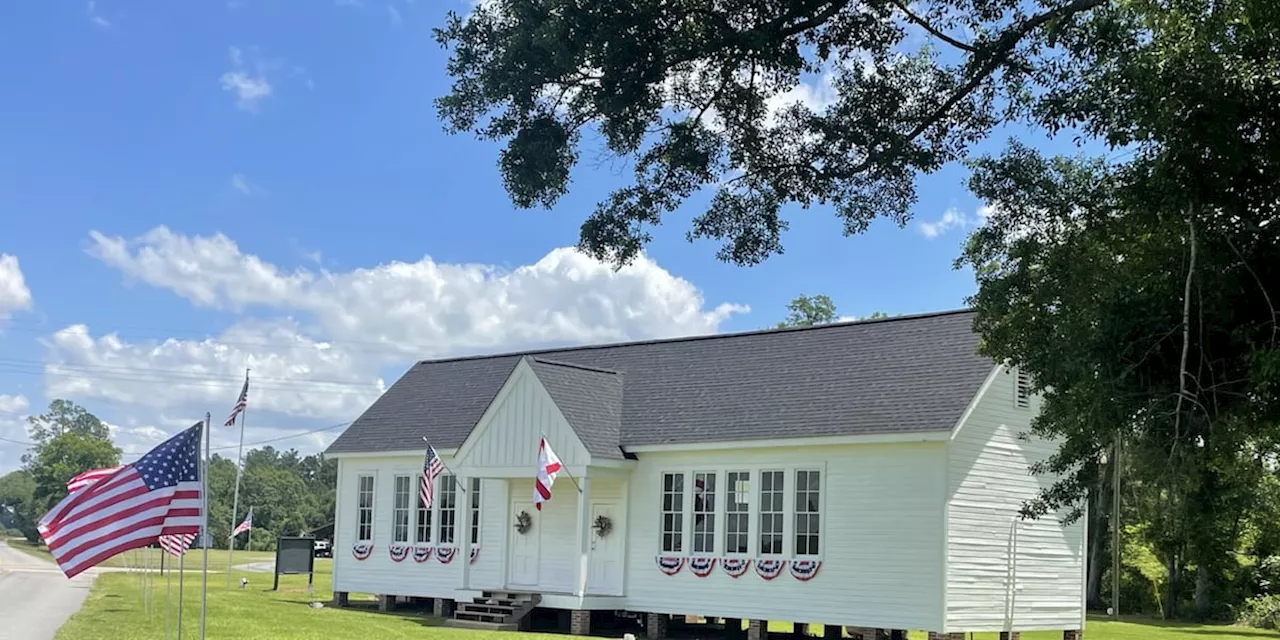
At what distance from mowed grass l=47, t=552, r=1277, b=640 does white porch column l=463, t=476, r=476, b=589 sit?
133 centimetres

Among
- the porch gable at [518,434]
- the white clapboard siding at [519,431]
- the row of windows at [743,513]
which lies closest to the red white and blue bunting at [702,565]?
the row of windows at [743,513]

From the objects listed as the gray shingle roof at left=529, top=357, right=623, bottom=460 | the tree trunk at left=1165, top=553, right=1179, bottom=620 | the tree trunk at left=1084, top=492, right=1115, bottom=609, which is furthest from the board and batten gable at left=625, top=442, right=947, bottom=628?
the tree trunk at left=1084, top=492, right=1115, bottom=609

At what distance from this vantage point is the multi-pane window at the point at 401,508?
100ft

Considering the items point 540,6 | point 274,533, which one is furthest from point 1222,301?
point 274,533

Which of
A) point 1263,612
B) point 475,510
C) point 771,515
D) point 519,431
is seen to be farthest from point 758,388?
point 1263,612

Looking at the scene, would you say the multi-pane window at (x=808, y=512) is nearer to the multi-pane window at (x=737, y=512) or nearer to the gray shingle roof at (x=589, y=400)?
the multi-pane window at (x=737, y=512)

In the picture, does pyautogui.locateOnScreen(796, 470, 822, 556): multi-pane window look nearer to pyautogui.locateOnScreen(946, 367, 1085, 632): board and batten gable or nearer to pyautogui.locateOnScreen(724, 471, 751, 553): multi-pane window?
pyautogui.locateOnScreen(724, 471, 751, 553): multi-pane window

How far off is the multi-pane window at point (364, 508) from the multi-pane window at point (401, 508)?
0.87 meters

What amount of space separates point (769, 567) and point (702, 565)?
1.55m

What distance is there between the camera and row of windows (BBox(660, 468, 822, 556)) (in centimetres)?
2367

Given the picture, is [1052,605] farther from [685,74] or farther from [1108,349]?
[685,74]

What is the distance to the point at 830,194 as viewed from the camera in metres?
12.8

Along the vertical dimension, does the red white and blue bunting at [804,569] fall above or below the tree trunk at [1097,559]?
above

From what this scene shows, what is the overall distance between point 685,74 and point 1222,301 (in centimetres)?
517
